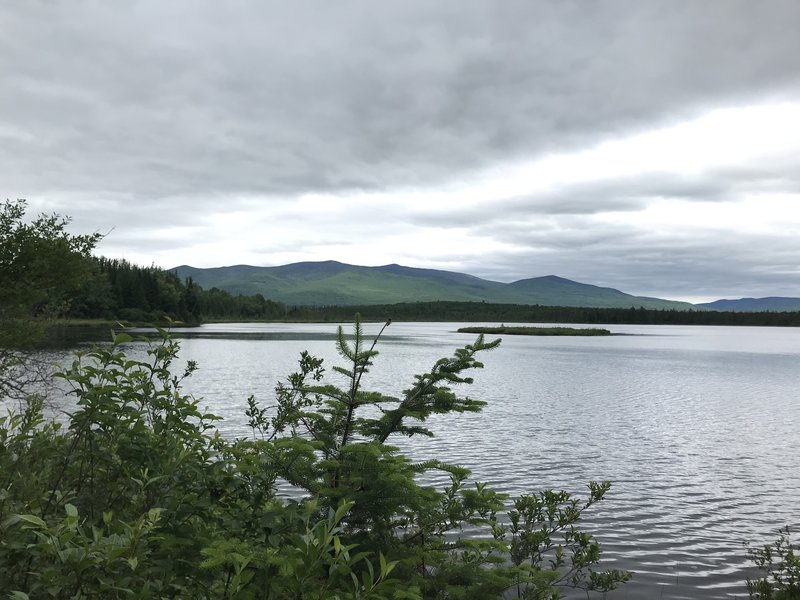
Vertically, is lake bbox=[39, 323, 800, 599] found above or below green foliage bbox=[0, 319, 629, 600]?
below

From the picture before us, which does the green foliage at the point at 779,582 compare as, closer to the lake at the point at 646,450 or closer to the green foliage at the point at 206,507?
the lake at the point at 646,450

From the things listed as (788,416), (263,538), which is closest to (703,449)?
(788,416)

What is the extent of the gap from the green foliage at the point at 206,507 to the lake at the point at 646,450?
7.05 meters

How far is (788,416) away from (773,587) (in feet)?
95.9

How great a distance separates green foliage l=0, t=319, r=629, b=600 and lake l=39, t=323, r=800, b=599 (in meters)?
7.05

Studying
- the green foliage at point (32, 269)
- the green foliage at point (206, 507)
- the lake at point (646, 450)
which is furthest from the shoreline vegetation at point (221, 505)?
the green foliage at point (32, 269)

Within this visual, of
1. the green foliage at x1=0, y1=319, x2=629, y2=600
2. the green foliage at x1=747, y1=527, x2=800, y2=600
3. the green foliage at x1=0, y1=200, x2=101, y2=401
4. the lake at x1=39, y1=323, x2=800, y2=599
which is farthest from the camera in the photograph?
the green foliage at x1=0, y1=200, x2=101, y2=401

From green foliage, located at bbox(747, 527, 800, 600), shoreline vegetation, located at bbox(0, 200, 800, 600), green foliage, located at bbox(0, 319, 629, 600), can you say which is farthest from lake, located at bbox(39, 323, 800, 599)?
green foliage, located at bbox(0, 319, 629, 600)

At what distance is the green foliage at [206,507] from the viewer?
3275 mm

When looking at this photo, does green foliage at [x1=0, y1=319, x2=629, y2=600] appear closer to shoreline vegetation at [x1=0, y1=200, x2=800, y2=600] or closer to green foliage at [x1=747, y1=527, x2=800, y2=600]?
shoreline vegetation at [x1=0, y1=200, x2=800, y2=600]

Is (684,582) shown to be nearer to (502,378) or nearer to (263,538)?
(263,538)

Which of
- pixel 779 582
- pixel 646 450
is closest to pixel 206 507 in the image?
pixel 779 582

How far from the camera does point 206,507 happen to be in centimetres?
427

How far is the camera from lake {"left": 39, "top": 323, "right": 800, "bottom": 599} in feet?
45.0
